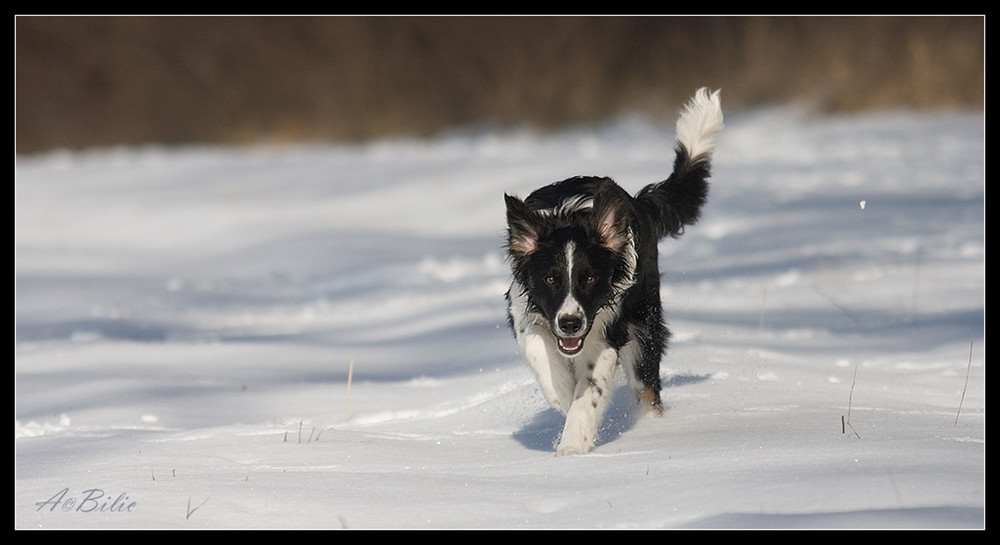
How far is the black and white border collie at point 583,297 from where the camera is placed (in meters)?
4.77

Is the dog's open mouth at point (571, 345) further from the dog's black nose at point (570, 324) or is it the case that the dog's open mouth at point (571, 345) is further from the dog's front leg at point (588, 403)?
the dog's front leg at point (588, 403)

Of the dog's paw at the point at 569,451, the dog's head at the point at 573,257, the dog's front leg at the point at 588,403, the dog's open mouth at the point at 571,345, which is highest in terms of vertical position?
the dog's head at the point at 573,257

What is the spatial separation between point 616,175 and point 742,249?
3005 millimetres

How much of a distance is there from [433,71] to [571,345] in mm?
15328

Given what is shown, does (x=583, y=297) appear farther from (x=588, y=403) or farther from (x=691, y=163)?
(x=691, y=163)

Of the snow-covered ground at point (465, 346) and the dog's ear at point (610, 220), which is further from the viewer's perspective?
the dog's ear at point (610, 220)

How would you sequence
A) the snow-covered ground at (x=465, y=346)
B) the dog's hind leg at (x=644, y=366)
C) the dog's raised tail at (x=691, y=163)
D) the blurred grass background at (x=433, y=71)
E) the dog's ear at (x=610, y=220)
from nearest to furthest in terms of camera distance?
the snow-covered ground at (x=465, y=346), the dog's ear at (x=610, y=220), the dog's hind leg at (x=644, y=366), the dog's raised tail at (x=691, y=163), the blurred grass background at (x=433, y=71)

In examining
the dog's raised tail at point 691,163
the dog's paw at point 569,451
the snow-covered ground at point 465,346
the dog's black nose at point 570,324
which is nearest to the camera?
the snow-covered ground at point 465,346

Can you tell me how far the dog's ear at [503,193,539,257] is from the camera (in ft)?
16.3

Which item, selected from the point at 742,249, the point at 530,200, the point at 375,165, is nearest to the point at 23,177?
the point at 375,165

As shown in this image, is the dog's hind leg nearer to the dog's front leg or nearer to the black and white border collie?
the black and white border collie

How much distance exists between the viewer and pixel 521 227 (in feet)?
16.4

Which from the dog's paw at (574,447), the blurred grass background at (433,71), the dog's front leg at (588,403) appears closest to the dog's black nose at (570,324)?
the dog's front leg at (588,403)

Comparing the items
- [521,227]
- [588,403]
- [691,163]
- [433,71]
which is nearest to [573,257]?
[521,227]
